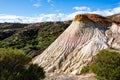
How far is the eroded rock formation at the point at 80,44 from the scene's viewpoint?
66188 mm

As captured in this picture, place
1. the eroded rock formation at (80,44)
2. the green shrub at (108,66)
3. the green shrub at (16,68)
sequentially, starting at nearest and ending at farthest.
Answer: the green shrub at (16,68)
the green shrub at (108,66)
the eroded rock formation at (80,44)

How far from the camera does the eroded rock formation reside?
66188 mm

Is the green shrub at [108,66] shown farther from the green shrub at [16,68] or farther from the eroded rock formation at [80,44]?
the eroded rock formation at [80,44]

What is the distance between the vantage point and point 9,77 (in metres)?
40.0

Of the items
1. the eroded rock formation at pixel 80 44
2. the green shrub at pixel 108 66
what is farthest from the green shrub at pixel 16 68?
the eroded rock formation at pixel 80 44

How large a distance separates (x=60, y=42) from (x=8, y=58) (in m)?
30.7

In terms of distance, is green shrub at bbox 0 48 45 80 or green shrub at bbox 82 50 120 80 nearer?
green shrub at bbox 0 48 45 80

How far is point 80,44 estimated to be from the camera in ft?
236

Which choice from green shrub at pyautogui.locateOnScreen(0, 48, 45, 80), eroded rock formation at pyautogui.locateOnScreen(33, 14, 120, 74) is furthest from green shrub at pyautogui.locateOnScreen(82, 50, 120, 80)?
eroded rock formation at pyautogui.locateOnScreen(33, 14, 120, 74)

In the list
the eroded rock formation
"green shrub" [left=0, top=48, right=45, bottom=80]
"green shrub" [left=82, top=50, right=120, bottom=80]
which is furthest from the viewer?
the eroded rock formation

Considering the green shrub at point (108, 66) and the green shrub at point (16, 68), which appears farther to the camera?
the green shrub at point (108, 66)

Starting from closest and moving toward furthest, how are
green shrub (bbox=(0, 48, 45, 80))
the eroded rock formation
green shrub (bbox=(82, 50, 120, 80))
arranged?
green shrub (bbox=(0, 48, 45, 80)), green shrub (bbox=(82, 50, 120, 80)), the eroded rock formation

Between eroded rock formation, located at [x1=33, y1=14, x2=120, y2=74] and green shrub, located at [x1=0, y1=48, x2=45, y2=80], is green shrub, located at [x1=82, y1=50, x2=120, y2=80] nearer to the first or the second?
green shrub, located at [x1=0, y1=48, x2=45, y2=80]

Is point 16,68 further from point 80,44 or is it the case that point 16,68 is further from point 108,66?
point 80,44
